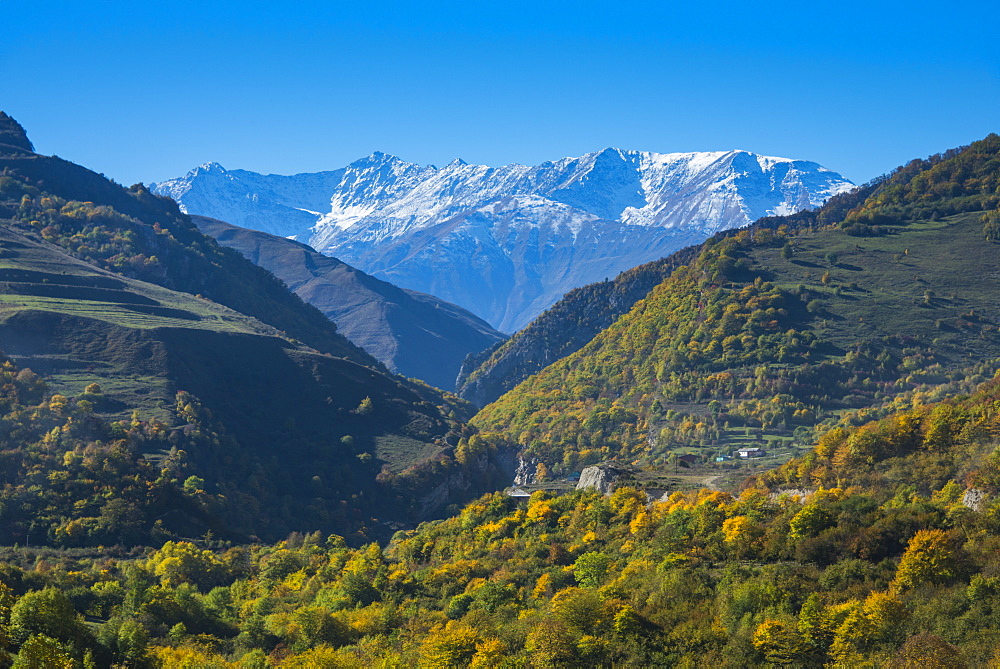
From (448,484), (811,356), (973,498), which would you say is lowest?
(448,484)

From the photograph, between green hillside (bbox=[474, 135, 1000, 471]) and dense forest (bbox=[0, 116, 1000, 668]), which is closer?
dense forest (bbox=[0, 116, 1000, 668])

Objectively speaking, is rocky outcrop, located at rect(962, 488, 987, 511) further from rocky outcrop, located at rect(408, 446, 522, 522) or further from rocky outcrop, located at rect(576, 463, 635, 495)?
rocky outcrop, located at rect(408, 446, 522, 522)

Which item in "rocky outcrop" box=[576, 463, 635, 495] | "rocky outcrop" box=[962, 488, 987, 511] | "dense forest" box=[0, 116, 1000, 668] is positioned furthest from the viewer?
"rocky outcrop" box=[576, 463, 635, 495]

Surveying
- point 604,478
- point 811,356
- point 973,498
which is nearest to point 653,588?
point 973,498

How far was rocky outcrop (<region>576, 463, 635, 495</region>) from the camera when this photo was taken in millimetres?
95250

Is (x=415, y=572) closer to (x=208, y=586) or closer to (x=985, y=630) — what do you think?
(x=208, y=586)

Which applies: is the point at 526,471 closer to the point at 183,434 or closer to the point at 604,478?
the point at 183,434

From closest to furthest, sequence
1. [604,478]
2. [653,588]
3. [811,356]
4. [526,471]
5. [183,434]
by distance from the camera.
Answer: [653,588], [604,478], [183,434], [811,356], [526,471]

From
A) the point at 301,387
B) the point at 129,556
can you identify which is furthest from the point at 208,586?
the point at 301,387

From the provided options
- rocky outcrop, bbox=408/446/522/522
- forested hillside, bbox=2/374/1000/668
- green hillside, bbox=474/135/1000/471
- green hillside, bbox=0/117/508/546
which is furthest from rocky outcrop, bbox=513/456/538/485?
forested hillside, bbox=2/374/1000/668

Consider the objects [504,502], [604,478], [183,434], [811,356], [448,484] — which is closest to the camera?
[604,478]

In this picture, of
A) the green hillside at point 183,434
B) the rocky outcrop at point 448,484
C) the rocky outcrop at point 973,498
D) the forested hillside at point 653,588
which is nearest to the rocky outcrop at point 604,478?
the forested hillside at point 653,588

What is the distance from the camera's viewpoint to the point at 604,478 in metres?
97.4

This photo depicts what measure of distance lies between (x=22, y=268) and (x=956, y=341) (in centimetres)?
18037
